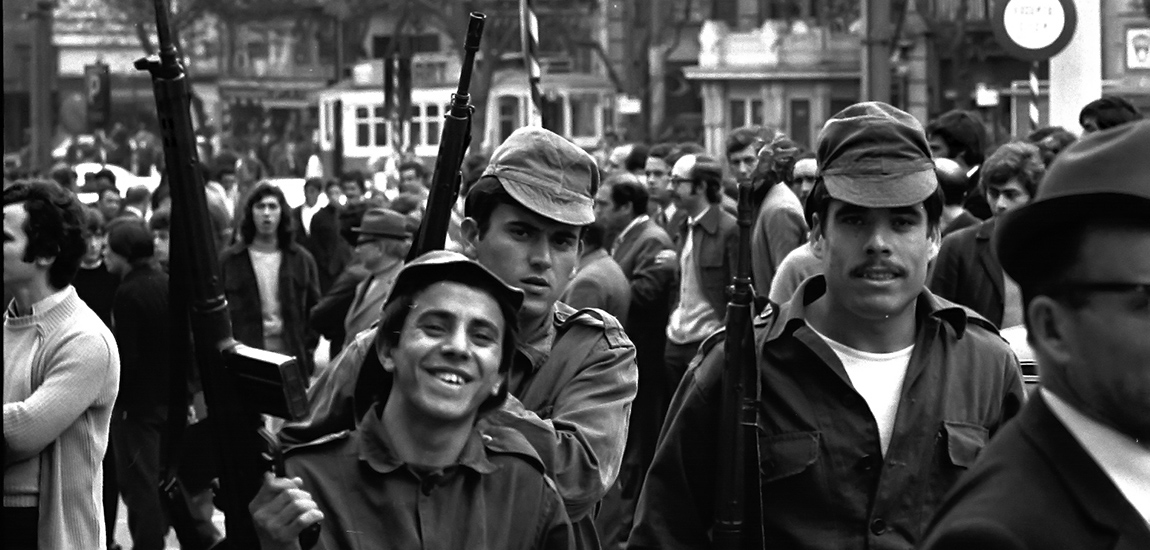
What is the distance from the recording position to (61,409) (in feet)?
18.3

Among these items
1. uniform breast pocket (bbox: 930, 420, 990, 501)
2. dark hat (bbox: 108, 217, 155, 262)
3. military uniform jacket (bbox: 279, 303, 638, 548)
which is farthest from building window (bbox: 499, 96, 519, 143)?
uniform breast pocket (bbox: 930, 420, 990, 501)

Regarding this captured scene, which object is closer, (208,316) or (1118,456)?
(1118,456)

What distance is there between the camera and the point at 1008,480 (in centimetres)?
230

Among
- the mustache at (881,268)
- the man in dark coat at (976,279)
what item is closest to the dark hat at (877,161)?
the mustache at (881,268)

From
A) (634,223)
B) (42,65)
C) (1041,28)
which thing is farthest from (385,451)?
(42,65)

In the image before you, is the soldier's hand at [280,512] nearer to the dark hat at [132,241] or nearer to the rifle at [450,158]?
the rifle at [450,158]

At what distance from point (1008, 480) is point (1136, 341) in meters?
0.20

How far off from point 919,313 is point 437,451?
3.91ft

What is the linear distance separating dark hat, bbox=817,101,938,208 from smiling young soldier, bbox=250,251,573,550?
87cm

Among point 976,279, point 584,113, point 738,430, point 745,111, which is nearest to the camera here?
point 738,430

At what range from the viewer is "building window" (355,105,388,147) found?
59.1 meters

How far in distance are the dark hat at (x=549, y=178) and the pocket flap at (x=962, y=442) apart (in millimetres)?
893

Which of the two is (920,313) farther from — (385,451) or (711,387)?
(385,451)

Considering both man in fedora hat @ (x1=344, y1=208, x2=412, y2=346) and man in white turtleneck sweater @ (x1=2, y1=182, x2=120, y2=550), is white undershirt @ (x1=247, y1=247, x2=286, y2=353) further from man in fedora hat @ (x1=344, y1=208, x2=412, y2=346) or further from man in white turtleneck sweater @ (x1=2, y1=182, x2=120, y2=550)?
man in white turtleneck sweater @ (x1=2, y1=182, x2=120, y2=550)
